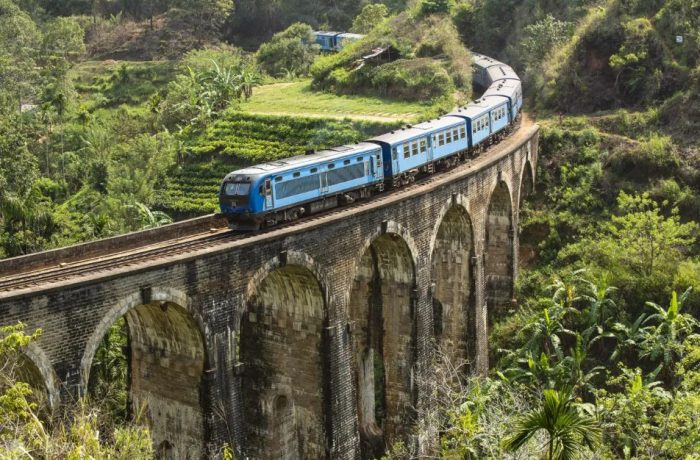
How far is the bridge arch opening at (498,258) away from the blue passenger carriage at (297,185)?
13053 mm

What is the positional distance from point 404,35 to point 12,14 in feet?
128

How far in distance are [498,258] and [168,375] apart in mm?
23557

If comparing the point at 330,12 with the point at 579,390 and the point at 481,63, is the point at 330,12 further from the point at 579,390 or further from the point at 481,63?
the point at 579,390

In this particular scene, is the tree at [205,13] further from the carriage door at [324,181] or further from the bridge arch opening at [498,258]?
the carriage door at [324,181]

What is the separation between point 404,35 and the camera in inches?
2680

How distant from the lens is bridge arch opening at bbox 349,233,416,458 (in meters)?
28.8

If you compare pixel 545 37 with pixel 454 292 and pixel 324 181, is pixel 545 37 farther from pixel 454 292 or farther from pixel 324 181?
pixel 324 181

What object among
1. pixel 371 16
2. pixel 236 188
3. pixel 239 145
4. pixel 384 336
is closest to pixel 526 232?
pixel 384 336

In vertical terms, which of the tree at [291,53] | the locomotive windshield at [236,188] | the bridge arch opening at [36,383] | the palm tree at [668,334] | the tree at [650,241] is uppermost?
the locomotive windshield at [236,188]

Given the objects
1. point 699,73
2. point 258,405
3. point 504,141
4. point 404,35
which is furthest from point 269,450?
point 404,35

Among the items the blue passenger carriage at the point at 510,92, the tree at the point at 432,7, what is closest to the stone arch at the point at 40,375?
the blue passenger carriage at the point at 510,92

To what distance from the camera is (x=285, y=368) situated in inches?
987

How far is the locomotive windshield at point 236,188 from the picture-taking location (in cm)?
2306

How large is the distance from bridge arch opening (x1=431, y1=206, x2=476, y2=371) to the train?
3.07 m
